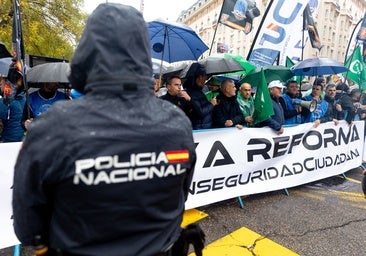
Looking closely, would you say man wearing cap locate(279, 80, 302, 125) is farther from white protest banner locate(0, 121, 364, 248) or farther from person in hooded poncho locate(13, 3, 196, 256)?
person in hooded poncho locate(13, 3, 196, 256)

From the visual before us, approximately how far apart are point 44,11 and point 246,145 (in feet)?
47.4

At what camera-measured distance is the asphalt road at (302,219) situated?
3256 mm

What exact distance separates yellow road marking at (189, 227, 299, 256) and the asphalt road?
0.18 feet

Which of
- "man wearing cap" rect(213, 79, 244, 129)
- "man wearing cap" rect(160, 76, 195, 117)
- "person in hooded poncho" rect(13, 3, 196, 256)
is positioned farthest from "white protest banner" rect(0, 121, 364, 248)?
"person in hooded poncho" rect(13, 3, 196, 256)

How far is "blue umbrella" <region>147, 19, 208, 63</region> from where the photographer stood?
5.51 meters

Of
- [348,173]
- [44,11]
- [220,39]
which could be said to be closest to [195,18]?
[220,39]

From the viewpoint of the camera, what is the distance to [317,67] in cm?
636

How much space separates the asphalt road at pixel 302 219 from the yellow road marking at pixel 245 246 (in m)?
0.06

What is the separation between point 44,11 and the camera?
48.4 feet

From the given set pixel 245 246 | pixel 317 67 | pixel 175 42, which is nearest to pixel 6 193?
pixel 245 246

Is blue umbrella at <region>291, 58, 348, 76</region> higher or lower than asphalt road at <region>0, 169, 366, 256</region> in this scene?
higher

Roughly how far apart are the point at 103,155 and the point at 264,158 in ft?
12.4

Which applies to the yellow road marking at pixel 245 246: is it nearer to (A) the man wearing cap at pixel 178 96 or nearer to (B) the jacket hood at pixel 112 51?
(A) the man wearing cap at pixel 178 96

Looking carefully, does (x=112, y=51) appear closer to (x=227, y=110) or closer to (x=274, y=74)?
(x=227, y=110)
